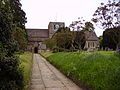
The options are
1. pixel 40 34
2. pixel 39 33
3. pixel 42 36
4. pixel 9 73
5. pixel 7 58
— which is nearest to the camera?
pixel 7 58

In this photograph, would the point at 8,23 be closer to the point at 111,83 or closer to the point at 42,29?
the point at 111,83

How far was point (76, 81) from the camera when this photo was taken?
55.3 ft

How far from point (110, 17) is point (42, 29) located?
104m

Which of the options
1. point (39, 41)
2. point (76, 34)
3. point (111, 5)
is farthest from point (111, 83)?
point (39, 41)

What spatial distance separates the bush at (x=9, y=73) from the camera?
9.91 metres

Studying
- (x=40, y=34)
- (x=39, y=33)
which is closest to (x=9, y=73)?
(x=40, y=34)

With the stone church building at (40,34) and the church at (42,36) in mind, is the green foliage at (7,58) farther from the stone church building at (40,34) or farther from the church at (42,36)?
the stone church building at (40,34)

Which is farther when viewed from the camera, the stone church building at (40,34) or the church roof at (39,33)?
the church roof at (39,33)

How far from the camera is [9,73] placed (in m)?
10.3

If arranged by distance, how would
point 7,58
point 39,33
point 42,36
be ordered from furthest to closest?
point 39,33 < point 42,36 < point 7,58

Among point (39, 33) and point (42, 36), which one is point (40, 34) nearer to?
point (39, 33)

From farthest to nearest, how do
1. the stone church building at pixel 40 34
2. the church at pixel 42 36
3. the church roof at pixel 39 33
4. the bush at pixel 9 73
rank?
the church roof at pixel 39 33 < the stone church building at pixel 40 34 < the church at pixel 42 36 < the bush at pixel 9 73

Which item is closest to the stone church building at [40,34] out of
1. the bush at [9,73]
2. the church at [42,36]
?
the church at [42,36]

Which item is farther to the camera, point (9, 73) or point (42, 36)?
point (42, 36)
